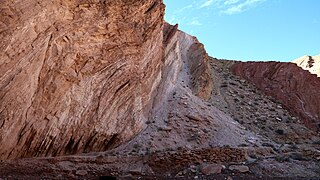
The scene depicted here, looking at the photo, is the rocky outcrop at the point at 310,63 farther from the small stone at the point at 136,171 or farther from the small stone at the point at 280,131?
the small stone at the point at 136,171

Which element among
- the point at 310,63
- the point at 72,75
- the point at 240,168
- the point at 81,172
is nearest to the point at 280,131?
the point at 240,168

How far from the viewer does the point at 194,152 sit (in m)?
15.5

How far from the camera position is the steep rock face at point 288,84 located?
1186 inches

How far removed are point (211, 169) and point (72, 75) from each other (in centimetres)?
681

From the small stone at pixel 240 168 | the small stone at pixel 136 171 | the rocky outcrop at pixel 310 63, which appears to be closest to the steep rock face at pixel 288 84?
the rocky outcrop at pixel 310 63

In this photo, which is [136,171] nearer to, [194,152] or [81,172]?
[81,172]

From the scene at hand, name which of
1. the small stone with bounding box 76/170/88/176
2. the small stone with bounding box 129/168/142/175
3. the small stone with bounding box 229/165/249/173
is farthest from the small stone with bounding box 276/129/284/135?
the small stone with bounding box 76/170/88/176

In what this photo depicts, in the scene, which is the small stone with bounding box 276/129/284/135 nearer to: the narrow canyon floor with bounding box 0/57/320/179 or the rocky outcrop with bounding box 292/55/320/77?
the narrow canyon floor with bounding box 0/57/320/179

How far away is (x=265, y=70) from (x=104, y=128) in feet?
79.7

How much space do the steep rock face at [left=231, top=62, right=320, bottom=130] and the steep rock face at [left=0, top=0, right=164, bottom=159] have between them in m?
16.0

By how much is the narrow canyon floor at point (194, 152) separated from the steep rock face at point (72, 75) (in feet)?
2.58

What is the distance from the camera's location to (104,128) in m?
15.9

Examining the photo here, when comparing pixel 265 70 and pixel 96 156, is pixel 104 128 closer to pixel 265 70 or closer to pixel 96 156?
pixel 96 156

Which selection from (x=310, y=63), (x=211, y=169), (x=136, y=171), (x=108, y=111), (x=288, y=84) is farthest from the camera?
(x=310, y=63)
